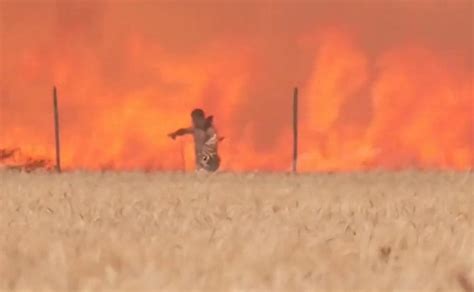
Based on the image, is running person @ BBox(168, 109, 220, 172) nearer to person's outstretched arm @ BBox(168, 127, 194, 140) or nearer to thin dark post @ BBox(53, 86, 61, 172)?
person's outstretched arm @ BBox(168, 127, 194, 140)

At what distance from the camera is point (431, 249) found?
8.08 feet

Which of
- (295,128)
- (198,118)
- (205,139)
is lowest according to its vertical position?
(205,139)

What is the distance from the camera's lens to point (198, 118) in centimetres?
1330

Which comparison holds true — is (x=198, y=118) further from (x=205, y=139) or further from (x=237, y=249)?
(x=237, y=249)

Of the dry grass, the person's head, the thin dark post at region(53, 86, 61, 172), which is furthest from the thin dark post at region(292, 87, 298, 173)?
the dry grass

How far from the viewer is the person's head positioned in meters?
13.2

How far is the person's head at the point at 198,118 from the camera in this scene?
13234 mm

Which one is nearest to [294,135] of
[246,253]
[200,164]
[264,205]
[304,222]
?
[200,164]

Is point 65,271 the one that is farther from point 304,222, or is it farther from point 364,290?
point 304,222

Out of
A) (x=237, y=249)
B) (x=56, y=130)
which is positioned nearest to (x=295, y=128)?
(x=56, y=130)

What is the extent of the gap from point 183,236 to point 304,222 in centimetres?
61

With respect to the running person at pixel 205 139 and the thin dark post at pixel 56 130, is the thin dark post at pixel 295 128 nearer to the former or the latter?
the running person at pixel 205 139

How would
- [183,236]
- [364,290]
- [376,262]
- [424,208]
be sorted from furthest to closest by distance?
[424,208] → [183,236] → [376,262] → [364,290]

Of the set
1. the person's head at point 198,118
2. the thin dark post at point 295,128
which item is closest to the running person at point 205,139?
the person's head at point 198,118
